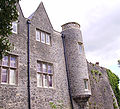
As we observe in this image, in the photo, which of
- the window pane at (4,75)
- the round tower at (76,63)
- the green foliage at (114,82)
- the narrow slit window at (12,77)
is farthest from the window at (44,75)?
the green foliage at (114,82)

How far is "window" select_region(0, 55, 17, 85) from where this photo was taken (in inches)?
380

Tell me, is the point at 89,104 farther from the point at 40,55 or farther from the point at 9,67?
the point at 9,67

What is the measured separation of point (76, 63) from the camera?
555 inches

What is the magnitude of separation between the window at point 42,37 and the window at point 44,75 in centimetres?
194

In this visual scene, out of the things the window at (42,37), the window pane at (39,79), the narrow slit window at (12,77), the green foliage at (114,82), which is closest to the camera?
the narrow slit window at (12,77)

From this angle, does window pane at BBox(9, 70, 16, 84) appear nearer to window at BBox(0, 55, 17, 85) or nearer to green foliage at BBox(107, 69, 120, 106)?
window at BBox(0, 55, 17, 85)

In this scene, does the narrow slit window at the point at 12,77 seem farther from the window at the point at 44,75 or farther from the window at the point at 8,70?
the window at the point at 44,75

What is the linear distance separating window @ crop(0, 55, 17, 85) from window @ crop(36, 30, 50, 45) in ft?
9.88

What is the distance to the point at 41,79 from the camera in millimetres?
11750

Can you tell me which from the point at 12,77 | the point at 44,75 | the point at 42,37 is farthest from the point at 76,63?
the point at 12,77

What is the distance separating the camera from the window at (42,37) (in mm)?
12900

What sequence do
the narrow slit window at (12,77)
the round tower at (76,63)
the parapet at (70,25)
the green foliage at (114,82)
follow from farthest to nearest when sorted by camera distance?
the green foliage at (114,82) → the parapet at (70,25) → the round tower at (76,63) → the narrow slit window at (12,77)

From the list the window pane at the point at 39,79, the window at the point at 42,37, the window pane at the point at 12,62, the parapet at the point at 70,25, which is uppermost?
the parapet at the point at 70,25

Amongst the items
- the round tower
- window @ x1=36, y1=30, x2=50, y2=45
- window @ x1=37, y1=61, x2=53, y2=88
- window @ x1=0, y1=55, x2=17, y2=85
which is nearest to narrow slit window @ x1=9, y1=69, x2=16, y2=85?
window @ x1=0, y1=55, x2=17, y2=85
